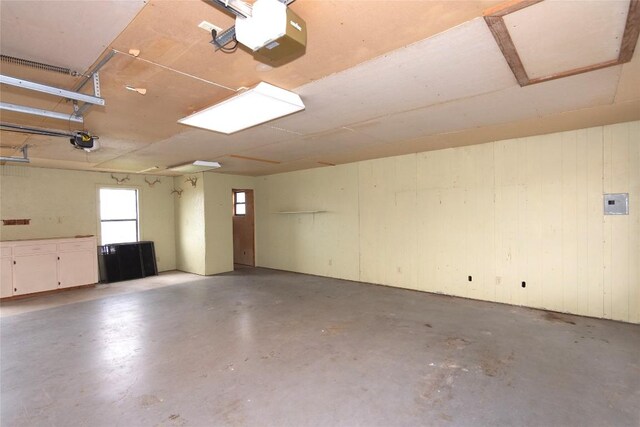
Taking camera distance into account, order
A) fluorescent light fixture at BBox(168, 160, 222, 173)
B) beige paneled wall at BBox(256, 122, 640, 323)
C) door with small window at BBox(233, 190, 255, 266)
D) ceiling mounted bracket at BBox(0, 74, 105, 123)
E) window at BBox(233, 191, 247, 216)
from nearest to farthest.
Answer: ceiling mounted bracket at BBox(0, 74, 105, 123) < beige paneled wall at BBox(256, 122, 640, 323) < fluorescent light fixture at BBox(168, 160, 222, 173) < door with small window at BBox(233, 190, 255, 266) < window at BBox(233, 191, 247, 216)

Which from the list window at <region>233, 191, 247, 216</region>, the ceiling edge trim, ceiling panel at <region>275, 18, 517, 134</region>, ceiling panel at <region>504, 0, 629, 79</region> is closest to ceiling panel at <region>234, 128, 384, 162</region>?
ceiling panel at <region>275, 18, 517, 134</region>

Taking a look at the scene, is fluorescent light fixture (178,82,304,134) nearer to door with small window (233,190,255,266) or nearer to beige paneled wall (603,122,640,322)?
beige paneled wall (603,122,640,322)

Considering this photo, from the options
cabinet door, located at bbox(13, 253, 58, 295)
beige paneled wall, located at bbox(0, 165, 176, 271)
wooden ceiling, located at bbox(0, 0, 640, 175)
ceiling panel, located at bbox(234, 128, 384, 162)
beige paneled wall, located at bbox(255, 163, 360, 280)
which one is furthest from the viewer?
beige paneled wall, located at bbox(255, 163, 360, 280)

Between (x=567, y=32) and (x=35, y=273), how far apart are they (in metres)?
7.62

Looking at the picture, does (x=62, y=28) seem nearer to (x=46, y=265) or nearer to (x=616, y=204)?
(x=616, y=204)

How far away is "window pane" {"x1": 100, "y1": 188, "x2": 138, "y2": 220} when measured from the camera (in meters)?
6.71

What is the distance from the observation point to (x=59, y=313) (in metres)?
4.36

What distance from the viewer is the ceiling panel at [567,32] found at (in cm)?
149

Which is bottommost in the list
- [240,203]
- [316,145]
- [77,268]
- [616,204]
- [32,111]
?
[77,268]

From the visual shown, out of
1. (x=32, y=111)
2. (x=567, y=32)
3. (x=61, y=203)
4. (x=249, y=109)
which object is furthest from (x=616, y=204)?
(x=61, y=203)

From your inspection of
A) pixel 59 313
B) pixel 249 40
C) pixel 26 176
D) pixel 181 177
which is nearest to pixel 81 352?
pixel 59 313

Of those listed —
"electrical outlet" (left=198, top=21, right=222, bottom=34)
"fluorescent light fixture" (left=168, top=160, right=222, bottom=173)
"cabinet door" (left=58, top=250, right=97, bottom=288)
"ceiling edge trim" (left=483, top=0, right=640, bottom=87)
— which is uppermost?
"electrical outlet" (left=198, top=21, right=222, bottom=34)

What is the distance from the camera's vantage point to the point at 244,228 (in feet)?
27.8

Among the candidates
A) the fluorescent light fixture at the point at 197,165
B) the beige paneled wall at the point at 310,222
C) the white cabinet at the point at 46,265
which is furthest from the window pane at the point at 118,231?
the beige paneled wall at the point at 310,222
